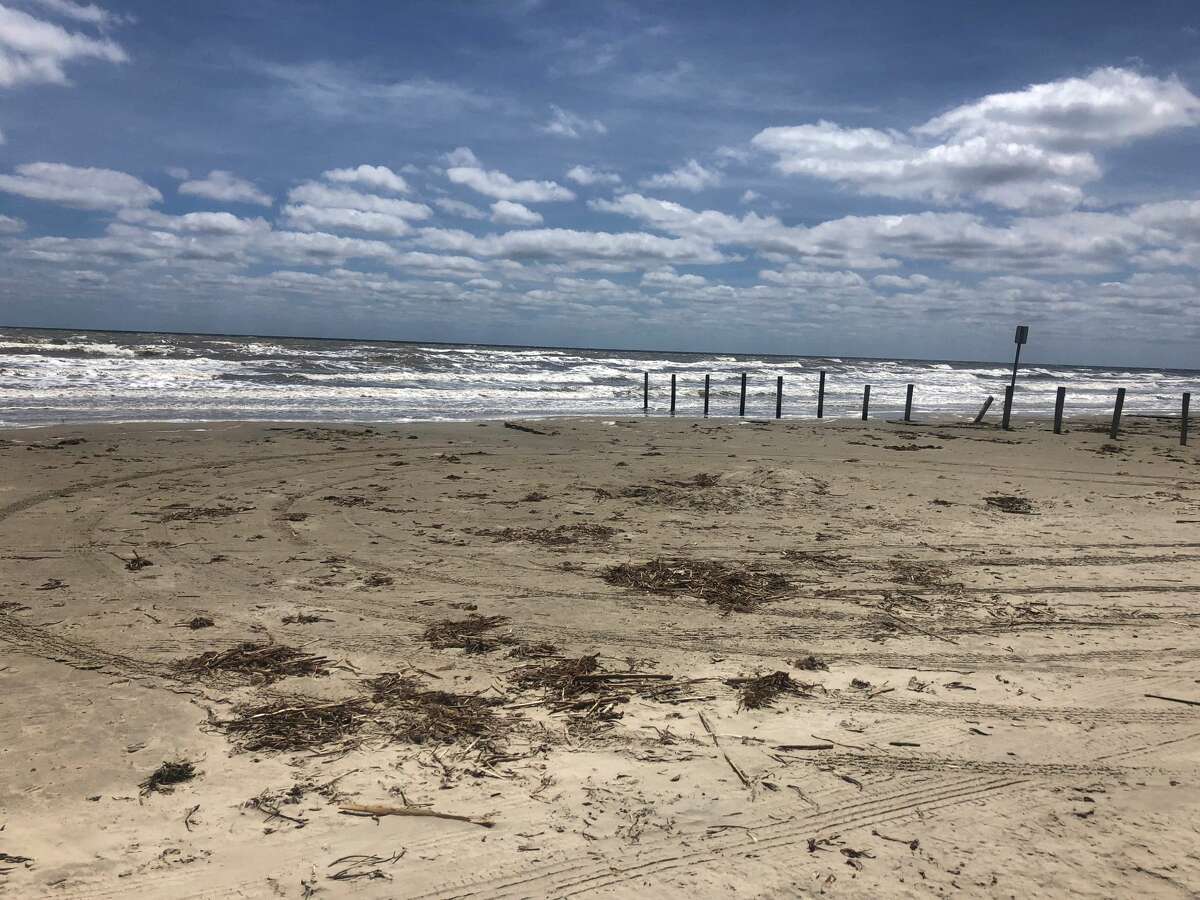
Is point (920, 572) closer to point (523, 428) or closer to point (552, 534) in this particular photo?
point (552, 534)

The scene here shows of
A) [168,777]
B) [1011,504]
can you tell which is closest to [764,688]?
[168,777]

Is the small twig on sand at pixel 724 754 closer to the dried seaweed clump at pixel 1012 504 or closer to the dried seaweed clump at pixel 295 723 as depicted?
the dried seaweed clump at pixel 295 723

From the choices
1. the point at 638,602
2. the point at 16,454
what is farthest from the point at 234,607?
the point at 16,454

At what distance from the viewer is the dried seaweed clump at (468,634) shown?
489 cm

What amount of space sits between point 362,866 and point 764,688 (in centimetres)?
238

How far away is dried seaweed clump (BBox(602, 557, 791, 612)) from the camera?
593cm

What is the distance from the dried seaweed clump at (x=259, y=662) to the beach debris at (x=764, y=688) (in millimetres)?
2474

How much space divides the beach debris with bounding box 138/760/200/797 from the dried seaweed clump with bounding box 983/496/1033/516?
30.0 ft

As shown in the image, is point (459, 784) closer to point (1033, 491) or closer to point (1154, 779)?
point (1154, 779)

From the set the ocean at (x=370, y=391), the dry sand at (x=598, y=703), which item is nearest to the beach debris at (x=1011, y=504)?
the dry sand at (x=598, y=703)

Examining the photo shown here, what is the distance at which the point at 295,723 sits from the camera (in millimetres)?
3820

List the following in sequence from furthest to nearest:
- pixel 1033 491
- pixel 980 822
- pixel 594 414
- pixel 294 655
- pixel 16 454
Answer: pixel 594 414 → pixel 16 454 → pixel 1033 491 → pixel 294 655 → pixel 980 822

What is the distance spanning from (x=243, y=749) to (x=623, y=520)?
5.45m

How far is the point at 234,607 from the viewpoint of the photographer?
18.4ft
